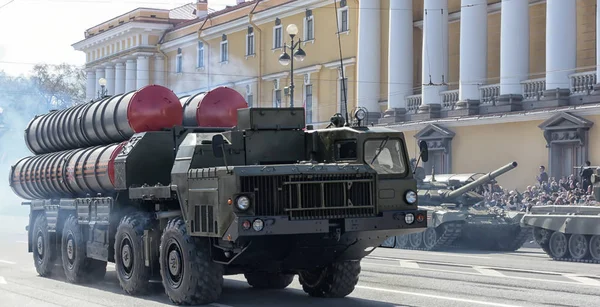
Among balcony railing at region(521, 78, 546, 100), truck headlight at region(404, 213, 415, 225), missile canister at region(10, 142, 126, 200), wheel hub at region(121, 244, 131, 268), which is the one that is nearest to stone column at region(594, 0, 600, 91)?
balcony railing at region(521, 78, 546, 100)

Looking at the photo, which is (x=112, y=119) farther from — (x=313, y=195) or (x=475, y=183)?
(x=475, y=183)

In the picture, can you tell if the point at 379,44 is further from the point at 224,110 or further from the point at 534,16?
the point at 224,110

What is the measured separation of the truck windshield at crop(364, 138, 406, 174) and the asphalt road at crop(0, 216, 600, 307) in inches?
67.3

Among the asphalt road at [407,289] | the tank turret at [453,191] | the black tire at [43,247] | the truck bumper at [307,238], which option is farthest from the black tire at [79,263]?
the tank turret at [453,191]

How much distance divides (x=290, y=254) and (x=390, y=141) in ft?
6.83

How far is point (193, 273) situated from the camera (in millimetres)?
14141

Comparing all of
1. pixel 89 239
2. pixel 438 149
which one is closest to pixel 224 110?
pixel 89 239

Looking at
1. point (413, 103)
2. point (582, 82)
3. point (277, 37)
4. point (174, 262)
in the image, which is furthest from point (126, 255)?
point (277, 37)

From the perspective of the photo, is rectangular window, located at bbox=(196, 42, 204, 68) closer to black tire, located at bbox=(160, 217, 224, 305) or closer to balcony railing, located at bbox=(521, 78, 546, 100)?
balcony railing, located at bbox=(521, 78, 546, 100)

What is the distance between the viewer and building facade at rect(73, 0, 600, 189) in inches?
1524

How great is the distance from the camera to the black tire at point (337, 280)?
1522 cm

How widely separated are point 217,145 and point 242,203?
46.1 inches

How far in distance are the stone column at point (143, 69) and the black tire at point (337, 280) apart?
52.8 metres

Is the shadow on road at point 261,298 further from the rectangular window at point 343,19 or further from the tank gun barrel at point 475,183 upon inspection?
the rectangular window at point 343,19
